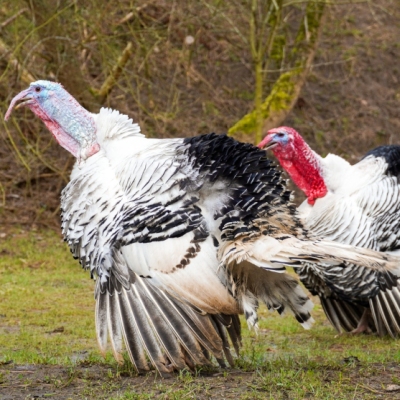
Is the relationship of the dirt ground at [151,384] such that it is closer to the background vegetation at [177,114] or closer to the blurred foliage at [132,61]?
the background vegetation at [177,114]

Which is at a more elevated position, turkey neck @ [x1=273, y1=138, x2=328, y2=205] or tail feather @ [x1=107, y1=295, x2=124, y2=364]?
turkey neck @ [x1=273, y1=138, x2=328, y2=205]

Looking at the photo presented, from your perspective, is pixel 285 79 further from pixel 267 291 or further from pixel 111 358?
pixel 267 291

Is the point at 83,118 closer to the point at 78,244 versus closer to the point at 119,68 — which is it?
the point at 78,244

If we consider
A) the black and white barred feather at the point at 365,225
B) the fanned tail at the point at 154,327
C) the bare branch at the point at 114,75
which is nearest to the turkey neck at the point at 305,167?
the black and white barred feather at the point at 365,225

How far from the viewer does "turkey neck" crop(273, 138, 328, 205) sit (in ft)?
22.7

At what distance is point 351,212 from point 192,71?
7.12 meters

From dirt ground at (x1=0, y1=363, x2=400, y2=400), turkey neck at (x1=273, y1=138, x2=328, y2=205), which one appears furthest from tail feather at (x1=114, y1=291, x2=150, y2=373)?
turkey neck at (x1=273, y1=138, x2=328, y2=205)

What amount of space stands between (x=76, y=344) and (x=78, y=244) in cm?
167

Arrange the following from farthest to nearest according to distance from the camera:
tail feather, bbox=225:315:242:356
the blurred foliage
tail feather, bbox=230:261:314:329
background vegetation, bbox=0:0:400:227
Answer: background vegetation, bbox=0:0:400:227, the blurred foliage, tail feather, bbox=225:315:242:356, tail feather, bbox=230:261:314:329

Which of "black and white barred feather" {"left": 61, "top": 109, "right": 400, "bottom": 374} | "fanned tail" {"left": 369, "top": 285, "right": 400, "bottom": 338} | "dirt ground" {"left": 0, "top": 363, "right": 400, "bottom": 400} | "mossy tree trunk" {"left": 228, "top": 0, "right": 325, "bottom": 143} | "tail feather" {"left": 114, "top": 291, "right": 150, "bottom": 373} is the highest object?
"mossy tree trunk" {"left": 228, "top": 0, "right": 325, "bottom": 143}

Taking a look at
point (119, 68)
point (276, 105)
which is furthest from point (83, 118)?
point (276, 105)

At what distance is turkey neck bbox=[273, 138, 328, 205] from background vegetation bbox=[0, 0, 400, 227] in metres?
3.29

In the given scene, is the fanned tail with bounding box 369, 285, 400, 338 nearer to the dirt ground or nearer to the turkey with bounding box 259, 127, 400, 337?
the turkey with bounding box 259, 127, 400, 337

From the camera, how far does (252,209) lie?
489cm
